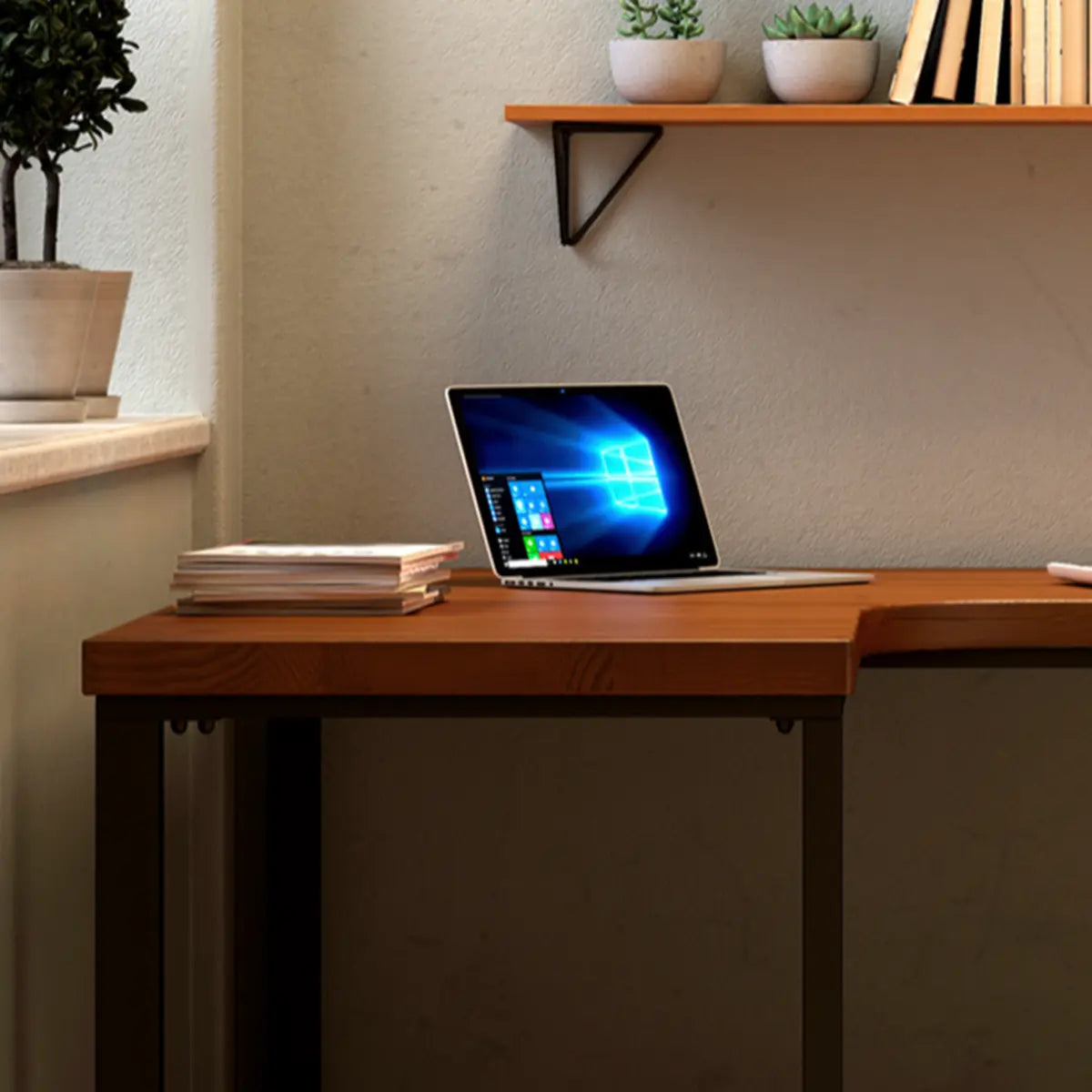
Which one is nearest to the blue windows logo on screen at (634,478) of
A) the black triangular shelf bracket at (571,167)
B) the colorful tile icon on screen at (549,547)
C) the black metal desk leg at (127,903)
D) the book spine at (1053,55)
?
the colorful tile icon on screen at (549,547)

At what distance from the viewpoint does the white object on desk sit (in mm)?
2053

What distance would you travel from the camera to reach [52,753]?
5.66ft

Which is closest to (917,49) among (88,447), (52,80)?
(52,80)

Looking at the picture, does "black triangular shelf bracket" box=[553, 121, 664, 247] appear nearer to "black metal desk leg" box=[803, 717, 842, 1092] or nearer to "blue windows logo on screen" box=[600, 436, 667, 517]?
"blue windows logo on screen" box=[600, 436, 667, 517]

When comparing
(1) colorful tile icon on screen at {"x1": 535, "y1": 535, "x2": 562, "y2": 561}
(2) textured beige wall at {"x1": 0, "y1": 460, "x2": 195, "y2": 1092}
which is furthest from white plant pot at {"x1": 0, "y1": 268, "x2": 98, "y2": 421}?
(1) colorful tile icon on screen at {"x1": 535, "y1": 535, "x2": 562, "y2": 561}

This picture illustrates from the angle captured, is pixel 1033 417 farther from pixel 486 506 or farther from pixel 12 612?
pixel 12 612

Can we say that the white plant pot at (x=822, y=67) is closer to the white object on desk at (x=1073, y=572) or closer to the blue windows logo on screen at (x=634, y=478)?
the blue windows logo on screen at (x=634, y=478)

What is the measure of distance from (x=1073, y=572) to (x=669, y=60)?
2.57ft

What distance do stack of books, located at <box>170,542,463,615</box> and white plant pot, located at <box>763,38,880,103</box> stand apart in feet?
2.83

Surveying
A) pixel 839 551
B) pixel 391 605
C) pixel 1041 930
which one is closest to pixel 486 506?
pixel 391 605

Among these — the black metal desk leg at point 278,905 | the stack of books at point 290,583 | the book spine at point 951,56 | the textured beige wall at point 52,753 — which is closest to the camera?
the textured beige wall at point 52,753

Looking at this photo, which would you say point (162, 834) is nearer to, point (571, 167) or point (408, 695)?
point (408, 695)

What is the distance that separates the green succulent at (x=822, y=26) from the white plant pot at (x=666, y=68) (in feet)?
0.26

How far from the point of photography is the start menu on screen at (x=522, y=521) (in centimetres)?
208
